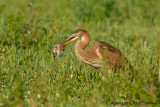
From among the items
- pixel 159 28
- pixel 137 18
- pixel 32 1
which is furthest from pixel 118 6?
pixel 32 1

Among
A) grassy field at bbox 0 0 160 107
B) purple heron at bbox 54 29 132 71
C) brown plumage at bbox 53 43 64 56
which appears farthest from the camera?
brown plumage at bbox 53 43 64 56

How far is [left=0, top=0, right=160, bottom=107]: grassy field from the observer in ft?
14.5

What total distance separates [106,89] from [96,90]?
15cm

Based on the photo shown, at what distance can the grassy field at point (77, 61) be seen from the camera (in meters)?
4.43

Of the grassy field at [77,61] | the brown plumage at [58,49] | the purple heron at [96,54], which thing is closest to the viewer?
the grassy field at [77,61]

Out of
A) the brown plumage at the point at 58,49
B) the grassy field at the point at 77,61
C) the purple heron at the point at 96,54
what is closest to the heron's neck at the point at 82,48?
the purple heron at the point at 96,54

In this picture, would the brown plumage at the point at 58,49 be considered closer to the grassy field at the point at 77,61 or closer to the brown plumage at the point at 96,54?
the grassy field at the point at 77,61

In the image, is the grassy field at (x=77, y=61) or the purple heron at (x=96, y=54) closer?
the grassy field at (x=77, y=61)

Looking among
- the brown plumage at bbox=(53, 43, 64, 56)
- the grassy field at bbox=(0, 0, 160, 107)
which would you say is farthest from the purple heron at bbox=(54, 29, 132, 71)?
the brown plumage at bbox=(53, 43, 64, 56)

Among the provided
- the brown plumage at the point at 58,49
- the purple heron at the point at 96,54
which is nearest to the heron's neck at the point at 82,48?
the purple heron at the point at 96,54

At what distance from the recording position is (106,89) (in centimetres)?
464

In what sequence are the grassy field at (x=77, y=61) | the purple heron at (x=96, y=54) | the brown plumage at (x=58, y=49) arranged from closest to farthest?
the grassy field at (x=77, y=61) < the purple heron at (x=96, y=54) < the brown plumage at (x=58, y=49)

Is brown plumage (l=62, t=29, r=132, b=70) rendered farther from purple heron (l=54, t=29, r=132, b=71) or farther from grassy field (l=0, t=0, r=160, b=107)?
grassy field (l=0, t=0, r=160, b=107)

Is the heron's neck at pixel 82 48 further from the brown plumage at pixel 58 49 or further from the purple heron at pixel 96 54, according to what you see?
the brown plumage at pixel 58 49
